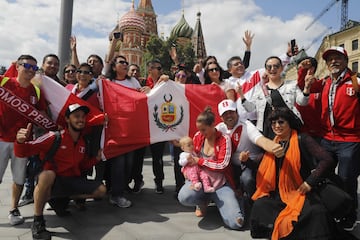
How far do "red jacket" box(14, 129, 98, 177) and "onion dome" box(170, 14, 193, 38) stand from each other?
48823mm

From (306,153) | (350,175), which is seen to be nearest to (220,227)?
(306,153)

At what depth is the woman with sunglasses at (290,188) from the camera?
115 inches

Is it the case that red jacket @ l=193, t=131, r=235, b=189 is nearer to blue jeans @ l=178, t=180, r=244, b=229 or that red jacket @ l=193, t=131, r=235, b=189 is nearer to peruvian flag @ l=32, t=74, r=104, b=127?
blue jeans @ l=178, t=180, r=244, b=229

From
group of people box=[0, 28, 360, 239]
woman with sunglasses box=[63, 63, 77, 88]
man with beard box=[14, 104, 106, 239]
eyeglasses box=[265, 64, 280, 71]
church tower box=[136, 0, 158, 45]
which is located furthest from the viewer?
church tower box=[136, 0, 158, 45]

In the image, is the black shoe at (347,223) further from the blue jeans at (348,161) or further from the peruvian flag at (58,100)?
the peruvian flag at (58,100)

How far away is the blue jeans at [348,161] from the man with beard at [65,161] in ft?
9.10

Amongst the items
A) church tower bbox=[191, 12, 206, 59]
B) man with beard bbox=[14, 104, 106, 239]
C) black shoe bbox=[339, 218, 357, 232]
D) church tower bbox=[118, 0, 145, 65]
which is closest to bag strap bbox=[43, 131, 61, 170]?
man with beard bbox=[14, 104, 106, 239]

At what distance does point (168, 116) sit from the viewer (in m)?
4.82

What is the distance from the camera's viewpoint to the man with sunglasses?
364cm

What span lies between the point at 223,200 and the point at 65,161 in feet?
6.26

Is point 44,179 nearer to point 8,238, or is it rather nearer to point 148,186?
point 8,238

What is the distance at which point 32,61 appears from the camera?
12.2ft

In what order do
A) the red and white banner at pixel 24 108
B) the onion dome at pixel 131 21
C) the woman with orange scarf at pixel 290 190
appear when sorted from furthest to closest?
the onion dome at pixel 131 21
the red and white banner at pixel 24 108
the woman with orange scarf at pixel 290 190

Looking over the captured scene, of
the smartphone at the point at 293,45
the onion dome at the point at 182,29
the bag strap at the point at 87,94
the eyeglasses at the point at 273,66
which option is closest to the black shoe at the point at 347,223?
the eyeglasses at the point at 273,66
